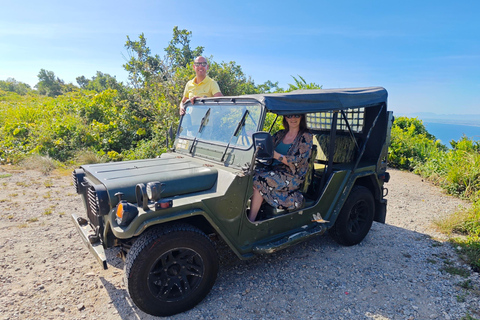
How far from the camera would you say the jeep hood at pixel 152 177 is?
3.12m

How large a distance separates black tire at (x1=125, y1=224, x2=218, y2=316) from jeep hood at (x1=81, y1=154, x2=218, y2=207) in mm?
422

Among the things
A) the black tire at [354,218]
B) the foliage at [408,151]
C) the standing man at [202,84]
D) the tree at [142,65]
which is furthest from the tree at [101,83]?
the black tire at [354,218]

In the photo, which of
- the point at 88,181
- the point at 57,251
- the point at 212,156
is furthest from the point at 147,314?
the point at 57,251

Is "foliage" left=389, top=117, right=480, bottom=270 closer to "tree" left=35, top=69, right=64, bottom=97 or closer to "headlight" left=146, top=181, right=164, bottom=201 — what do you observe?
"headlight" left=146, top=181, right=164, bottom=201

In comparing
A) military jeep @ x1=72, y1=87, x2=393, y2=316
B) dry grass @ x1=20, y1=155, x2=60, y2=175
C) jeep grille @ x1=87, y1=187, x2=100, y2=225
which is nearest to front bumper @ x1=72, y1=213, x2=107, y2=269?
military jeep @ x1=72, y1=87, x2=393, y2=316

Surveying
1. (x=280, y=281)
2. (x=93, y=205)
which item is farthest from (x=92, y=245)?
(x=280, y=281)

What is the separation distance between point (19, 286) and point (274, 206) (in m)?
3.13

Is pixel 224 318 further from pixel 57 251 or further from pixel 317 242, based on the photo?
pixel 57 251

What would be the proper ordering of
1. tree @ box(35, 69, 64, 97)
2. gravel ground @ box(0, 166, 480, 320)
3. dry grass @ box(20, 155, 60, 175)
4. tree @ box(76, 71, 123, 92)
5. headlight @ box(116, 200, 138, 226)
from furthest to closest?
tree @ box(35, 69, 64, 97), tree @ box(76, 71, 123, 92), dry grass @ box(20, 155, 60, 175), gravel ground @ box(0, 166, 480, 320), headlight @ box(116, 200, 138, 226)

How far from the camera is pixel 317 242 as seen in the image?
494 cm

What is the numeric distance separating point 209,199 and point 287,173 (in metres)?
1.22

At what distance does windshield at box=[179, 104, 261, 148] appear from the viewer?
→ 3.62m

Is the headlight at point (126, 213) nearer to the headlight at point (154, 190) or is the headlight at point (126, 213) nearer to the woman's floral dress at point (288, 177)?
the headlight at point (154, 190)

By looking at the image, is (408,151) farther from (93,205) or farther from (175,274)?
(93,205)
